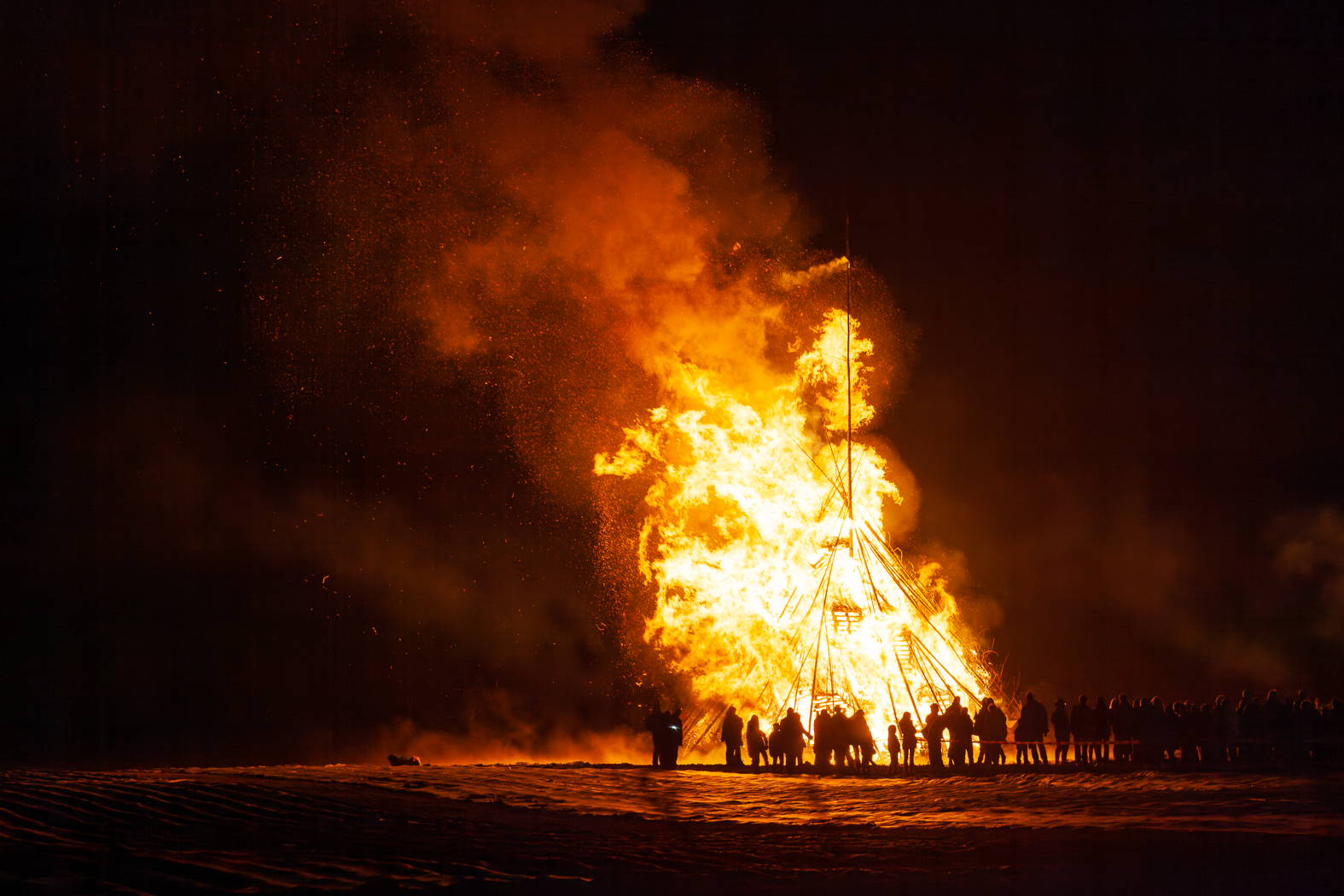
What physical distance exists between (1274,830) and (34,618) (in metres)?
27.4

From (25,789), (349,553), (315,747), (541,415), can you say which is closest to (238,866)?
(25,789)

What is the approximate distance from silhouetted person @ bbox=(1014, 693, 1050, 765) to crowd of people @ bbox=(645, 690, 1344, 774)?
12mm

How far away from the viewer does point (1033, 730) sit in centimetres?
1612

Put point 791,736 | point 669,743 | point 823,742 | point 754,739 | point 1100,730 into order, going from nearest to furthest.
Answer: point 823,742, point 1100,730, point 791,736, point 669,743, point 754,739

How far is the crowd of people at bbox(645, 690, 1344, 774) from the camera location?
15422 millimetres

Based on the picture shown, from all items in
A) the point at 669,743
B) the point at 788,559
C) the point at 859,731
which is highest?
the point at 788,559

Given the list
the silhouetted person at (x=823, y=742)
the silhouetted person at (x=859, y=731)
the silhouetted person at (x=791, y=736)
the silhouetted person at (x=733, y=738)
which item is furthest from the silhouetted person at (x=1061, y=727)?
the silhouetted person at (x=733, y=738)

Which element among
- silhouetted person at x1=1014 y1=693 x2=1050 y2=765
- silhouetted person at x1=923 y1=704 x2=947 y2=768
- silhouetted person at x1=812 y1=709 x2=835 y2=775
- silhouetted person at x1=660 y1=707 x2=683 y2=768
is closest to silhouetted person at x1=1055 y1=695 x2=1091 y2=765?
silhouetted person at x1=1014 y1=693 x2=1050 y2=765

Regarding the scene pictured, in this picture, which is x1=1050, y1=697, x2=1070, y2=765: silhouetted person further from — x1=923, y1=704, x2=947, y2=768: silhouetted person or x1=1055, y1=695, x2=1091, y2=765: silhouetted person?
x1=923, y1=704, x2=947, y2=768: silhouetted person

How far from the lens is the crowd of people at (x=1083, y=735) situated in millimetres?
15422

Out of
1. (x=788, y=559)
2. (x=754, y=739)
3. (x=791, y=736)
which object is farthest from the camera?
(x=788, y=559)

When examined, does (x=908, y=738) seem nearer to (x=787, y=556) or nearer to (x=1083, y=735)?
(x=1083, y=735)

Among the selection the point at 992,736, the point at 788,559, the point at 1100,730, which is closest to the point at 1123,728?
the point at 1100,730

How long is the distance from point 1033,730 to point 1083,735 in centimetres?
80
